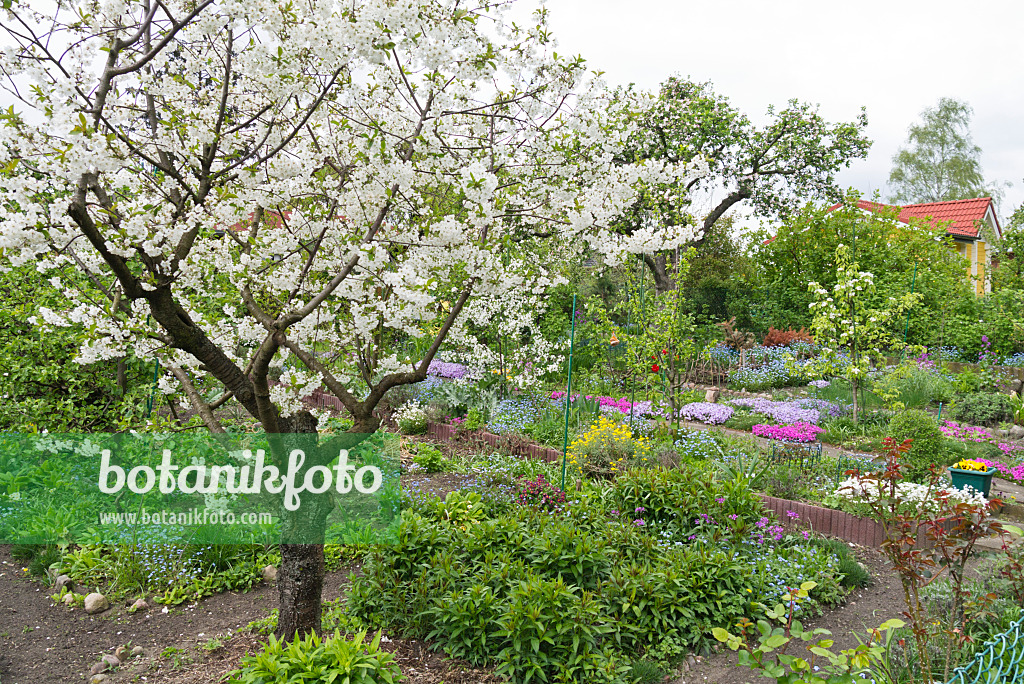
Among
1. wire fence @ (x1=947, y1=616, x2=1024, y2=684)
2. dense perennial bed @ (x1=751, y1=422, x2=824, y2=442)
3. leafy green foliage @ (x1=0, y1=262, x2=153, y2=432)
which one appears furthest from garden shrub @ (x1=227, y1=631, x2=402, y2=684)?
dense perennial bed @ (x1=751, y1=422, x2=824, y2=442)

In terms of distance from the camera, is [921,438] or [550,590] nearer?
[550,590]

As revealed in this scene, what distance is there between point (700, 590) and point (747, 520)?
3.46 feet

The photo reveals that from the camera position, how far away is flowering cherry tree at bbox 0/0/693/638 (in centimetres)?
235

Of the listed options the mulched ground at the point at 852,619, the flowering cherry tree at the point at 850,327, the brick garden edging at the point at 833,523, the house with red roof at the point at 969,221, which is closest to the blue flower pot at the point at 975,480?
the brick garden edging at the point at 833,523

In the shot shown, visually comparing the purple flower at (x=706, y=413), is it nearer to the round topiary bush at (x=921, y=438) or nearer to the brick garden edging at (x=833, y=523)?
the round topiary bush at (x=921, y=438)

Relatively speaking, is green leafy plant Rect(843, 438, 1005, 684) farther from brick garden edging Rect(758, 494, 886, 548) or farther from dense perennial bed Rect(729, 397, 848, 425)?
dense perennial bed Rect(729, 397, 848, 425)

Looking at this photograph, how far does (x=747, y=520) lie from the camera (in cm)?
438

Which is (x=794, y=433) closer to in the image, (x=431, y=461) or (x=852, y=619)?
(x=852, y=619)

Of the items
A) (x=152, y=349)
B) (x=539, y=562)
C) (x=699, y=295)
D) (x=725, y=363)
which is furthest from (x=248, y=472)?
(x=699, y=295)

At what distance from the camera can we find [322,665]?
246 cm

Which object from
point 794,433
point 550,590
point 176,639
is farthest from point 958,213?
point 176,639

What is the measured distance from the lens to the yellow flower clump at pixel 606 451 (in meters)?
5.54

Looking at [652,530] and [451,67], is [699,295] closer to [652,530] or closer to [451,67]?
[652,530]

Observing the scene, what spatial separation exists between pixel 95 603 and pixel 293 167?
2.64 metres
